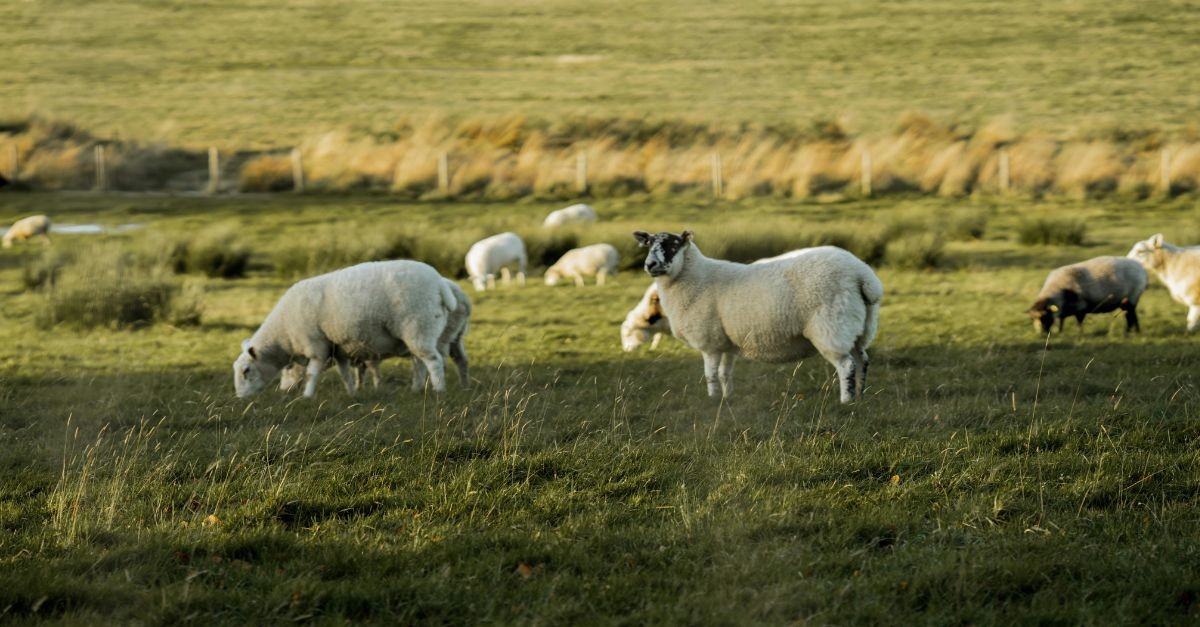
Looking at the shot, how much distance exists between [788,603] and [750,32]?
3791 centimetres

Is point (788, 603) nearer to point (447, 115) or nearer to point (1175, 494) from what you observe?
point (1175, 494)

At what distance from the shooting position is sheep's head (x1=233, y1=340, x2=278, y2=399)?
37.5ft

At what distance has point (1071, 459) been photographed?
6953 millimetres

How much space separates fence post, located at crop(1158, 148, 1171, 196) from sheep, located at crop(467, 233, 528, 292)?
58.9ft

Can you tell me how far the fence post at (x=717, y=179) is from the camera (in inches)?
1446

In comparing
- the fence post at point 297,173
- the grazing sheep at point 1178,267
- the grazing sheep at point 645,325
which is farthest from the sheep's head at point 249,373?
Result: the fence post at point 297,173

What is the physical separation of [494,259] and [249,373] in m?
10.5

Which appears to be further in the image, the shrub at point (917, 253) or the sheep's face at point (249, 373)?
the shrub at point (917, 253)

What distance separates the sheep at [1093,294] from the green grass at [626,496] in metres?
1.77

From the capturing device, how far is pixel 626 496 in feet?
21.7

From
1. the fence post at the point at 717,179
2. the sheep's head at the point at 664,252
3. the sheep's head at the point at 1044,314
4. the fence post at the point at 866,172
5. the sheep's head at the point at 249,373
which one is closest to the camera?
the sheep's head at the point at 664,252

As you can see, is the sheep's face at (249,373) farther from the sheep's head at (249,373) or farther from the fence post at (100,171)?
the fence post at (100,171)

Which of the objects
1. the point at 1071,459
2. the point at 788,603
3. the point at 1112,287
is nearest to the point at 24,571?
the point at 788,603

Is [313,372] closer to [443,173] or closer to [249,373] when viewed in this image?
[249,373]
